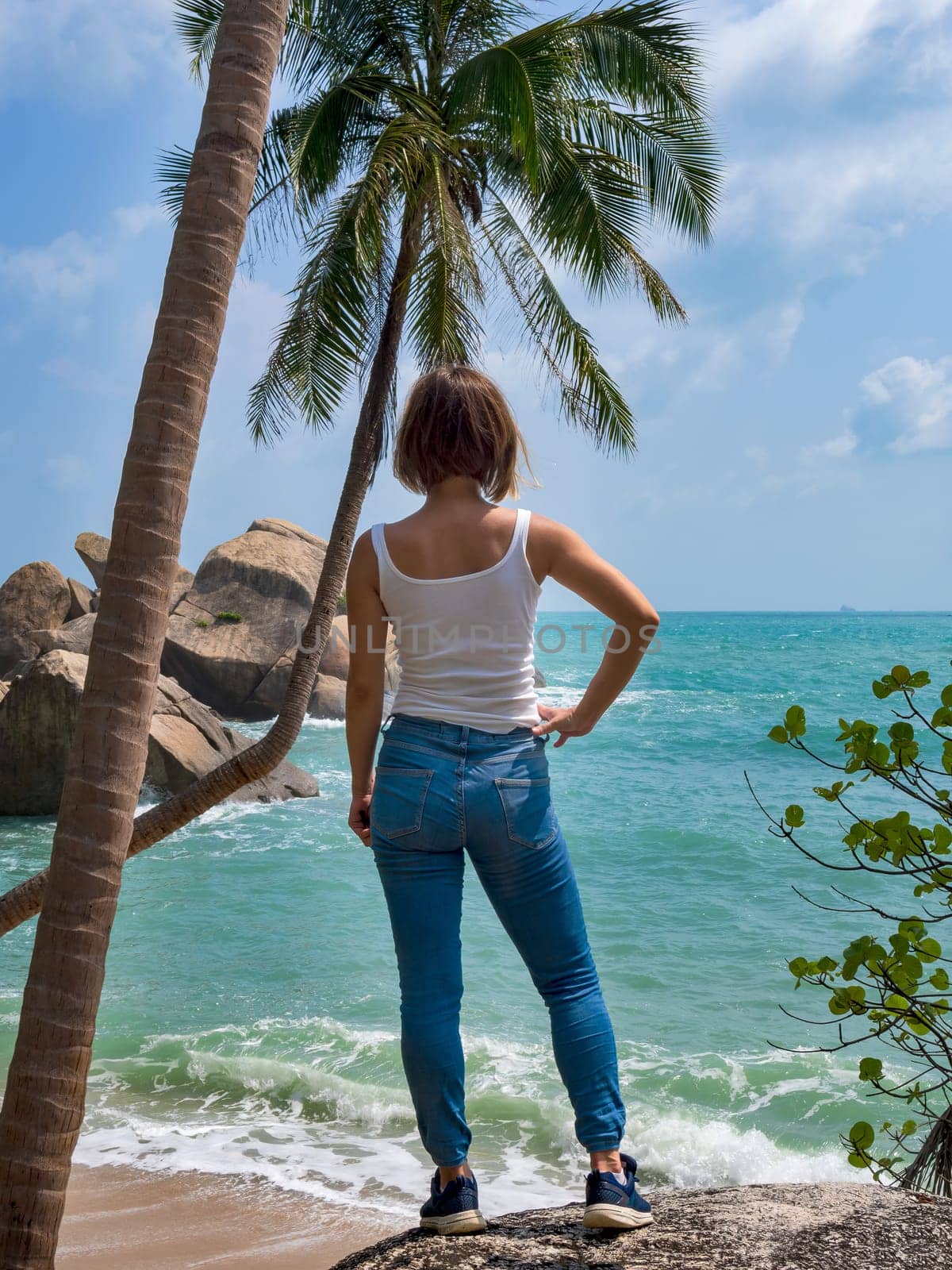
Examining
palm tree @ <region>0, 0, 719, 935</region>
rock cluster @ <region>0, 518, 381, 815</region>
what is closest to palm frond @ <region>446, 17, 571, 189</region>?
palm tree @ <region>0, 0, 719, 935</region>

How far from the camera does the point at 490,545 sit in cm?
266

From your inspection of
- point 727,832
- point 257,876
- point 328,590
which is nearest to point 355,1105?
point 328,590

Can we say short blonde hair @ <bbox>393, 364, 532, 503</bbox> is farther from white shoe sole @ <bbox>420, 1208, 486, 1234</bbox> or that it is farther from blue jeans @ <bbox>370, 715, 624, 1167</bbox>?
white shoe sole @ <bbox>420, 1208, 486, 1234</bbox>

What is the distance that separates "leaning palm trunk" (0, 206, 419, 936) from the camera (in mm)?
5051

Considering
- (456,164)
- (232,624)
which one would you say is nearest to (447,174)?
(456,164)

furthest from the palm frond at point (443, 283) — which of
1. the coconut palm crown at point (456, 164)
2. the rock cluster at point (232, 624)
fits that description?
the rock cluster at point (232, 624)

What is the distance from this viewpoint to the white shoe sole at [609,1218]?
2.54 metres

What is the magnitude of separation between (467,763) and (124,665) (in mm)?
955

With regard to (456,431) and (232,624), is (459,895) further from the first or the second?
(232,624)

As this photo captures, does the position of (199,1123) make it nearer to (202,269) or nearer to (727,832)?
(202,269)

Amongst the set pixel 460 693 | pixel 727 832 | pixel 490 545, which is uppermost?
pixel 490 545

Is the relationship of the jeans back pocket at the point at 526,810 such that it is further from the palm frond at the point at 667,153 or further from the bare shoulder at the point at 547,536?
the palm frond at the point at 667,153

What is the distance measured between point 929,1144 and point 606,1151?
1.15 metres

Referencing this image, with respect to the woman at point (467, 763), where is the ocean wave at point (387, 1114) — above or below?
below
